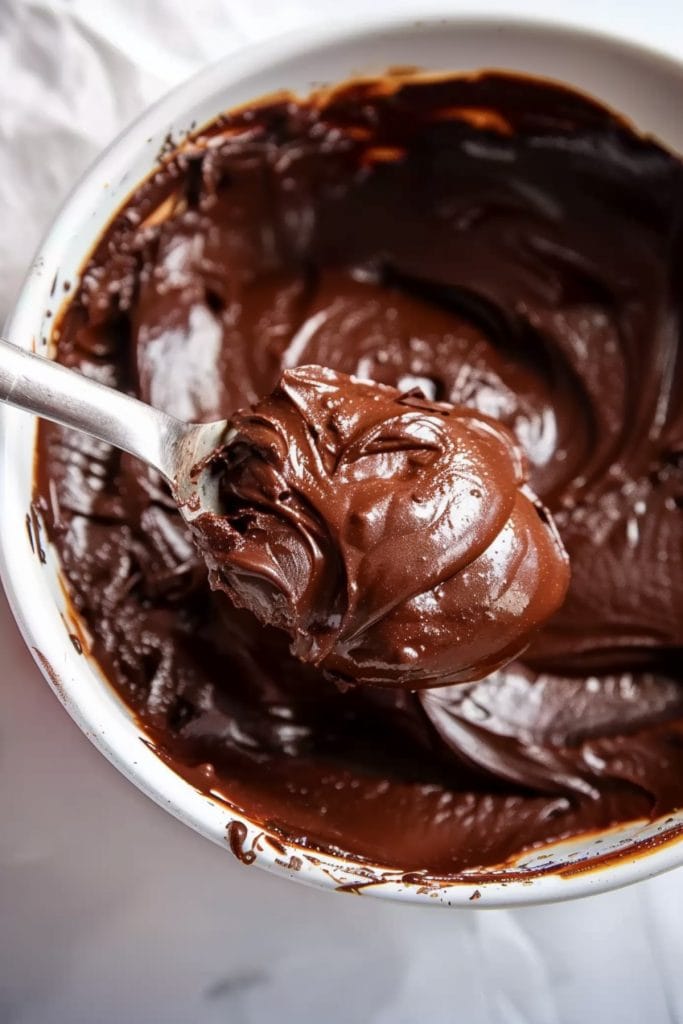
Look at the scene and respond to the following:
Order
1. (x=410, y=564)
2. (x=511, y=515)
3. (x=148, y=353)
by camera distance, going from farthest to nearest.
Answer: (x=148, y=353), (x=511, y=515), (x=410, y=564)

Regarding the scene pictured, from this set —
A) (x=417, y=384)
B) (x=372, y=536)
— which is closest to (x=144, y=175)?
(x=417, y=384)

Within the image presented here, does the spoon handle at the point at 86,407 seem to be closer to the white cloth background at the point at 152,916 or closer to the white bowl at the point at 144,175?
the white bowl at the point at 144,175

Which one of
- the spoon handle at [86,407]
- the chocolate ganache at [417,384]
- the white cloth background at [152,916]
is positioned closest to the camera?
the spoon handle at [86,407]

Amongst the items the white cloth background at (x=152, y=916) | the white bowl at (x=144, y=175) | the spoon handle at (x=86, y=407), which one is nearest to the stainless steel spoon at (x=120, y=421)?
the spoon handle at (x=86, y=407)

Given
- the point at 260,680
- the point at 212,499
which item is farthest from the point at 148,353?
the point at 260,680

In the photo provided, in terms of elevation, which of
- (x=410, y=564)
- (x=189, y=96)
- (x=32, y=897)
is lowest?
(x=32, y=897)

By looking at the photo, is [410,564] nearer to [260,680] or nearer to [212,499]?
[212,499]

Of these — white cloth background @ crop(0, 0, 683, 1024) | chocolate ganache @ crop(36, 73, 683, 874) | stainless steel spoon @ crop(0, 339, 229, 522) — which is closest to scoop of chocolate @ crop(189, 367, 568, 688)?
stainless steel spoon @ crop(0, 339, 229, 522)
